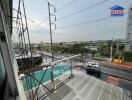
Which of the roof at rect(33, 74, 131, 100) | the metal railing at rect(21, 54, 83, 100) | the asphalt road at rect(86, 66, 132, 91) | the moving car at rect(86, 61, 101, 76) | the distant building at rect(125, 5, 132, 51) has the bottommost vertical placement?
the asphalt road at rect(86, 66, 132, 91)

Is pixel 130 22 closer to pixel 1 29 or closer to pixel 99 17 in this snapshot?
pixel 99 17

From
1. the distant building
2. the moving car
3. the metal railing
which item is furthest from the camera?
the distant building

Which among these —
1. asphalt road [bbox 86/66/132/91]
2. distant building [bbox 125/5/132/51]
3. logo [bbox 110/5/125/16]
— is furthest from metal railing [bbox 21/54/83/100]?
distant building [bbox 125/5/132/51]

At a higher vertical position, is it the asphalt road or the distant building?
the distant building

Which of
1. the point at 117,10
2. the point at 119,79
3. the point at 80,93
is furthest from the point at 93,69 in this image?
the point at 80,93

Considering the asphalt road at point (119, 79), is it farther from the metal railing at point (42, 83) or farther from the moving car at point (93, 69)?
the metal railing at point (42, 83)

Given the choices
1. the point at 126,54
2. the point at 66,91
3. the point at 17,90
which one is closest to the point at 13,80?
the point at 17,90

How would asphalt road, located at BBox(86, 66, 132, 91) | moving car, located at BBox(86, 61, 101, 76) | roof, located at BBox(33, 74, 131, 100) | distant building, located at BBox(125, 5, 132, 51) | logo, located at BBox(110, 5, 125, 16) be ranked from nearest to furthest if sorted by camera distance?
roof, located at BBox(33, 74, 131, 100), logo, located at BBox(110, 5, 125, 16), asphalt road, located at BBox(86, 66, 132, 91), moving car, located at BBox(86, 61, 101, 76), distant building, located at BBox(125, 5, 132, 51)

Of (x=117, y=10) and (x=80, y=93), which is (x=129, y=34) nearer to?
(x=117, y=10)

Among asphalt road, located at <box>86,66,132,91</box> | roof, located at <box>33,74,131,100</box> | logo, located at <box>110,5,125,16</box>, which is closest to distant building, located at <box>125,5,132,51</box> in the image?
asphalt road, located at <box>86,66,132,91</box>

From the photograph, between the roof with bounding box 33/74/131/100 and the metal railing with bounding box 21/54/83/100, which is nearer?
the metal railing with bounding box 21/54/83/100

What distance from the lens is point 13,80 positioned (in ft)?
2.48

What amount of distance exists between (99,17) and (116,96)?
5.41 metres

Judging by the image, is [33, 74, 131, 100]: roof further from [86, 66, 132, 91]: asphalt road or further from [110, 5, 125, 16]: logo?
[110, 5, 125, 16]: logo
